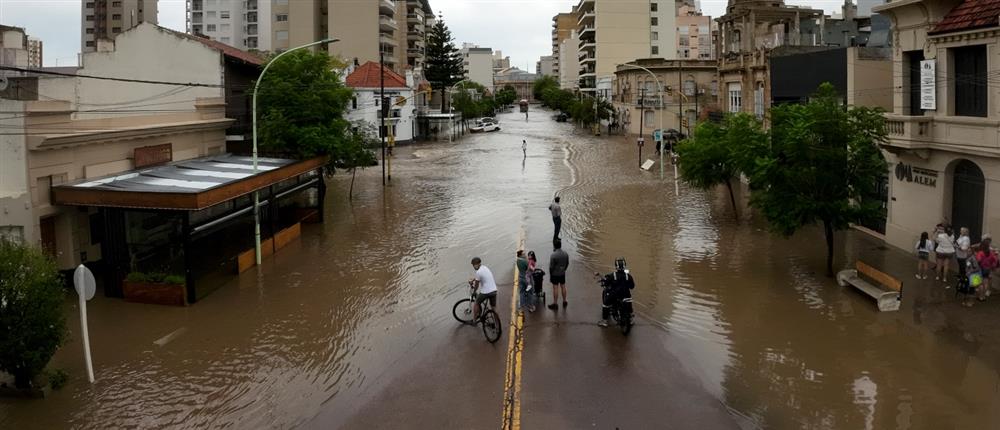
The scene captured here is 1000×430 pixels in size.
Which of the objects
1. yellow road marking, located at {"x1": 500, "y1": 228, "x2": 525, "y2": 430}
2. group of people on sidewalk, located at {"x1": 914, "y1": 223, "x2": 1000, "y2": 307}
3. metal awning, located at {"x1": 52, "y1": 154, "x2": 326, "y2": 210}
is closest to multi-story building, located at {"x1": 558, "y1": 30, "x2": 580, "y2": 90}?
metal awning, located at {"x1": 52, "y1": 154, "x2": 326, "y2": 210}

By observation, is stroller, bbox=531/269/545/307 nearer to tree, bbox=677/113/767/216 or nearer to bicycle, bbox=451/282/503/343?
bicycle, bbox=451/282/503/343

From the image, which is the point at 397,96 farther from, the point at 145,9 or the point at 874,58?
the point at 145,9

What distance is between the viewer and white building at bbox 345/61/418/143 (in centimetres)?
6519

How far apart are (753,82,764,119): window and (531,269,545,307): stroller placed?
30086 millimetres

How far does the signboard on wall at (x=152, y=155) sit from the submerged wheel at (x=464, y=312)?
11240 millimetres

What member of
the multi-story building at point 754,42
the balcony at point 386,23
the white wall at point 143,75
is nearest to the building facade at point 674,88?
the multi-story building at point 754,42

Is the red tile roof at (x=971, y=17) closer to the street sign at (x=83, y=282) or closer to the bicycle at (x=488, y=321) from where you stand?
the bicycle at (x=488, y=321)

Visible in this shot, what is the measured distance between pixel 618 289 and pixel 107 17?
4880 inches

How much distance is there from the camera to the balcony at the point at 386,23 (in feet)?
290

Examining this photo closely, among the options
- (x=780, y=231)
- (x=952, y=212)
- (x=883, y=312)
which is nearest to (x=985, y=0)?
(x=952, y=212)

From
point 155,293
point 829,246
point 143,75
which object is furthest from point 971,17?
point 143,75

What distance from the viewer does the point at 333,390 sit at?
38.9 ft

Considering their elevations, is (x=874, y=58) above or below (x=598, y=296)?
above

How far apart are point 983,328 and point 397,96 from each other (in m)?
59.1
